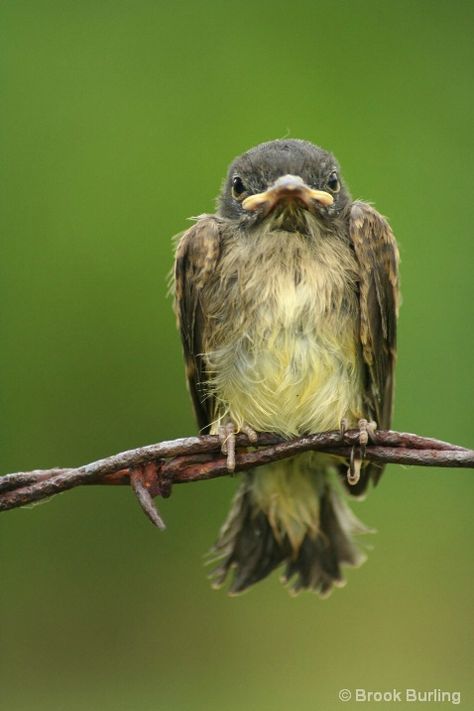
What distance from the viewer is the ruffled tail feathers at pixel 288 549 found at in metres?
5.26

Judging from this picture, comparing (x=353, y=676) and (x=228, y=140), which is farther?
(x=228, y=140)

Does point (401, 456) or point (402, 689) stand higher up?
point (401, 456)

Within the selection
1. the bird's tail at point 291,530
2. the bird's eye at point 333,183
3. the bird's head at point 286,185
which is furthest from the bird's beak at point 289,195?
the bird's tail at point 291,530

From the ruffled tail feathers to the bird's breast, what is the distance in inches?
25.3

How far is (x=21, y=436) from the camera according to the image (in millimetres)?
6930

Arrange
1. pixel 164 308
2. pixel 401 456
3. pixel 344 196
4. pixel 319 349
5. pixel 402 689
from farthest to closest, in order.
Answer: pixel 164 308, pixel 402 689, pixel 344 196, pixel 319 349, pixel 401 456

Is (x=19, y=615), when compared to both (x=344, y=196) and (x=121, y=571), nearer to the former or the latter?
(x=121, y=571)

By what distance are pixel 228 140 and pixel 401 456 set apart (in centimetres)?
348

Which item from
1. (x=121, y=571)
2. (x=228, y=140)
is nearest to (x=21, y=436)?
(x=121, y=571)

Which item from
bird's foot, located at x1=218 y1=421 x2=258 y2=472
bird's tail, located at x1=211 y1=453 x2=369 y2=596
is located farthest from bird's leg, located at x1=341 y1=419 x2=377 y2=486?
bird's tail, located at x1=211 y1=453 x2=369 y2=596

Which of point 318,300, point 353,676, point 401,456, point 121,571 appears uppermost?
point 318,300

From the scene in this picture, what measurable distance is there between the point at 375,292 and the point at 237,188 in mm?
686

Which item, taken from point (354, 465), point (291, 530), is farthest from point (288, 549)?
point (354, 465)

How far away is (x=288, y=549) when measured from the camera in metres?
5.34
